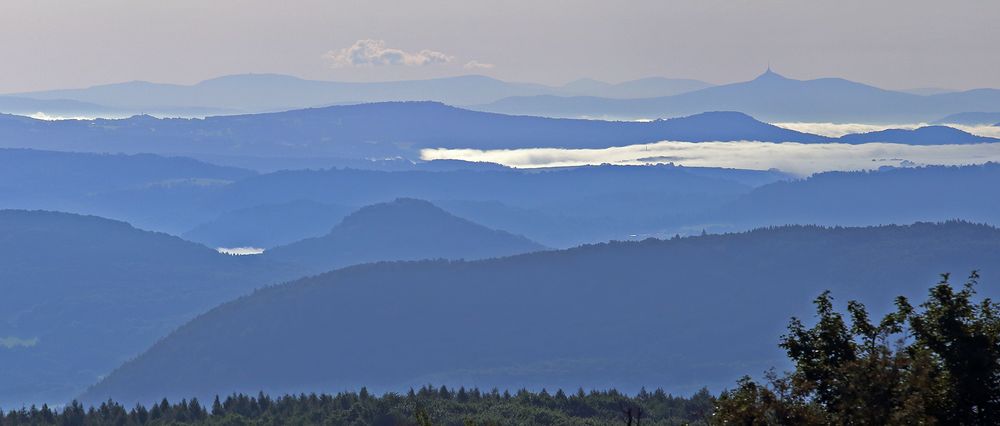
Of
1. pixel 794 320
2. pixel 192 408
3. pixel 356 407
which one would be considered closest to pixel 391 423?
pixel 356 407

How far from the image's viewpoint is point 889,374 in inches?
1636

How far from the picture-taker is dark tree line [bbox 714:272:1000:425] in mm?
→ 41438

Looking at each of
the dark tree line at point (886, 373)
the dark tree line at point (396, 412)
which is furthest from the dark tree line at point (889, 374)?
the dark tree line at point (396, 412)

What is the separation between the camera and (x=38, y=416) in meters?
161

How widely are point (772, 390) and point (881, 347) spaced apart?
3.19m

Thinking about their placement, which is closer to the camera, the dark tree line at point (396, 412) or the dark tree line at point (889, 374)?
the dark tree line at point (889, 374)

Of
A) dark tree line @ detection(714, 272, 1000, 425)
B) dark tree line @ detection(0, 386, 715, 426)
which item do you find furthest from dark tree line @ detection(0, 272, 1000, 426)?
dark tree line @ detection(0, 386, 715, 426)

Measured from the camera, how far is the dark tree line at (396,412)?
15400 cm

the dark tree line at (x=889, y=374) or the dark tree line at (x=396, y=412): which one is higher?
the dark tree line at (x=396, y=412)

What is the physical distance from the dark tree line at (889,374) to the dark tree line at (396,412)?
96362mm

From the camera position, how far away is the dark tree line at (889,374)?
4144 centimetres

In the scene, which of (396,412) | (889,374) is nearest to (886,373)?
(889,374)

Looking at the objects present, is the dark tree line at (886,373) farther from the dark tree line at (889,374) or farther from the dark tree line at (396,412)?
the dark tree line at (396,412)

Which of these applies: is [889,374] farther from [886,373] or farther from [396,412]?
[396,412]
